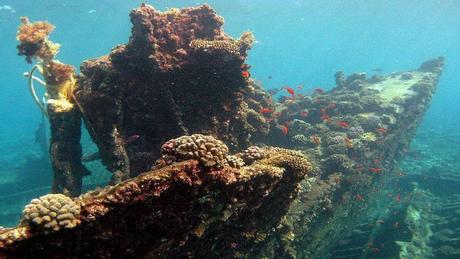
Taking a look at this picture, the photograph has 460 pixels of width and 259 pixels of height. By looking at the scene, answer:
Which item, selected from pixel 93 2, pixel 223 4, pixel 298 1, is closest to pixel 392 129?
pixel 93 2

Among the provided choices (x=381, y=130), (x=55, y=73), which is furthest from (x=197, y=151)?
(x=381, y=130)

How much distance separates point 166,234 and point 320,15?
96.0 metres

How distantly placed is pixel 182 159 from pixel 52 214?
1890 mm

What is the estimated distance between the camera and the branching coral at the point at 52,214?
11.1 feet

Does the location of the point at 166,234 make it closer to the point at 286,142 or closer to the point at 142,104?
the point at 142,104

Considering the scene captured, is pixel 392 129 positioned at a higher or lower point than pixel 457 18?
lower

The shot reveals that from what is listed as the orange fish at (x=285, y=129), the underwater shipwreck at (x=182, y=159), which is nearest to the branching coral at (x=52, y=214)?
the underwater shipwreck at (x=182, y=159)

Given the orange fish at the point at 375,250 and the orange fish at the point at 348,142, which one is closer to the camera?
the orange fish at the point at 375,250

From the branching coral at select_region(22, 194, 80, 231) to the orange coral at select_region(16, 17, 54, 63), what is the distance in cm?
553

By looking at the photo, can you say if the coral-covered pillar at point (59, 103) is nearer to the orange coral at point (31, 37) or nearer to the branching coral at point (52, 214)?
the orange coral at point (31, 37)

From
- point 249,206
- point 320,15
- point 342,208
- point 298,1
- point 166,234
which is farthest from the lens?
point 320,15

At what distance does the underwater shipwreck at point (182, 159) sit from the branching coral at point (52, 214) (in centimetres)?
1

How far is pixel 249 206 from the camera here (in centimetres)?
573

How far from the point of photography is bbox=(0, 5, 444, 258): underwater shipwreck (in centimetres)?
388
